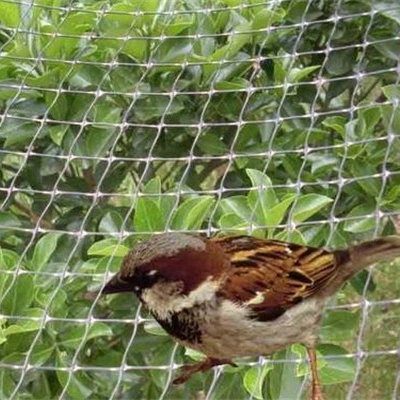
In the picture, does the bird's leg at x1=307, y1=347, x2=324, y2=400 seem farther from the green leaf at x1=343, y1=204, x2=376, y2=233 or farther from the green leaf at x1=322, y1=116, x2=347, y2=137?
the green leaf at x1=322, y1=116, x2=347, y2=137

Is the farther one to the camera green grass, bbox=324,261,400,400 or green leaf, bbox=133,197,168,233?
green grass, bbox=324,261,400,400

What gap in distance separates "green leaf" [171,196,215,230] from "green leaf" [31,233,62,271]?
0.53 feet

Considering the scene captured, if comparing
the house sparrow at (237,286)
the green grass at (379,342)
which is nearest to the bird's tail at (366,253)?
the house sparrow at (237,286)

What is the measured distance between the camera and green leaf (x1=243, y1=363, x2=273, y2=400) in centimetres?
144

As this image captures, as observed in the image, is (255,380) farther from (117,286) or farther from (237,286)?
(117,286)

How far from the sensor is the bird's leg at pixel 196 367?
1.47 meters

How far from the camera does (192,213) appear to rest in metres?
1.56

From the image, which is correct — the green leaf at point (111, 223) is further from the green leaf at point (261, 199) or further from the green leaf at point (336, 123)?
the green leaf at point (336, 123)

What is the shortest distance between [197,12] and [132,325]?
0.55m

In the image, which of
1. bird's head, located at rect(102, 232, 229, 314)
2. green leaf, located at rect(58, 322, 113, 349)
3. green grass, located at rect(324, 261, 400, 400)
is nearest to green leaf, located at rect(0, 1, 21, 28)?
green leaf, located at rect(58, 322, 113, 349)

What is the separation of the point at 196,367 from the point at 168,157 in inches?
16.8

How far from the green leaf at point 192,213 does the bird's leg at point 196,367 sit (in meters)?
0.19

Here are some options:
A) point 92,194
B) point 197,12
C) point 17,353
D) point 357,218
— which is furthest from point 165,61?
point 17,353

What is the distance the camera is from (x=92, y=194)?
1.74 m
